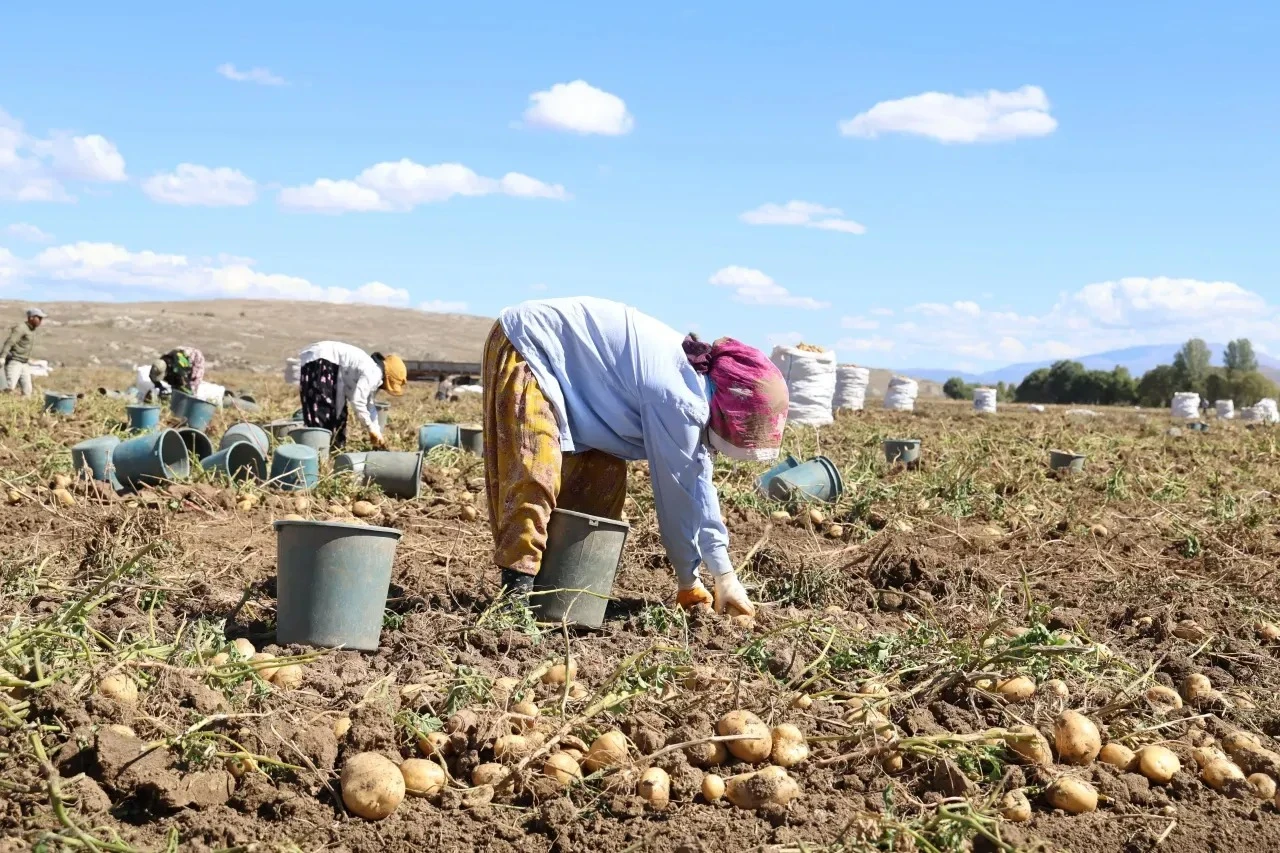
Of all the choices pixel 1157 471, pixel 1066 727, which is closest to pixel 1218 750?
pixel 1066 727

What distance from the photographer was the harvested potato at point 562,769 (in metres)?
2.62

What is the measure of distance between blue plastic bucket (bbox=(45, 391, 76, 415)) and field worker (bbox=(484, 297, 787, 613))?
266 inches

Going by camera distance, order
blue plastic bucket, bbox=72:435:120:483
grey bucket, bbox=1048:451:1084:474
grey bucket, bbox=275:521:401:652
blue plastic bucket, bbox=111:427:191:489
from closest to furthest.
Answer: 1. grey bucket, bbox=275:521:401:652
2. blue plastic bucket, bbox=111:427:191:489
3. blue plastic bucket, bbox=72:435:120:483
4. grey bucket, bbox=1048:451:1084:474

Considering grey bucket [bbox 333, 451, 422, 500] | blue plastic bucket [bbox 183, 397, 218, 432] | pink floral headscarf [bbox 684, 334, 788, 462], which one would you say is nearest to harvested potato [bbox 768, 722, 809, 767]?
pink floral headscarf [bbox 684, 334, 788, 462]

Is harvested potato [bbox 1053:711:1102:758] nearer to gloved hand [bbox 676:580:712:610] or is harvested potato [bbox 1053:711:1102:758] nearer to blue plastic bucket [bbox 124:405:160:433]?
gloved hand [bbox 676:580:712:610]

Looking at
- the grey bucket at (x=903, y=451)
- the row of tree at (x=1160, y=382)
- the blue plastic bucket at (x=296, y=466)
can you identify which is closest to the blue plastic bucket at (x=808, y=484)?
the grey bucket at (x=903, y=451)

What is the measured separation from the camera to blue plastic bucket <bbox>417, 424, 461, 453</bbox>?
7500 millimetres

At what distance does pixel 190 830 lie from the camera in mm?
2342

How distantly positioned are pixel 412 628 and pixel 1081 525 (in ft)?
11.5

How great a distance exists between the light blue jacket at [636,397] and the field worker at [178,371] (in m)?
8.25

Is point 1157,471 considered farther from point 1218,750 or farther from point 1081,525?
point 1218,750

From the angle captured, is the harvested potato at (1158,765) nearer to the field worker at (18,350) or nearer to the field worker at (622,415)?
the field worker at (622,415)

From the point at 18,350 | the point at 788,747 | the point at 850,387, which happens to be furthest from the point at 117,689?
the point at 850,387

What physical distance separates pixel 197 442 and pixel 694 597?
3.72m
